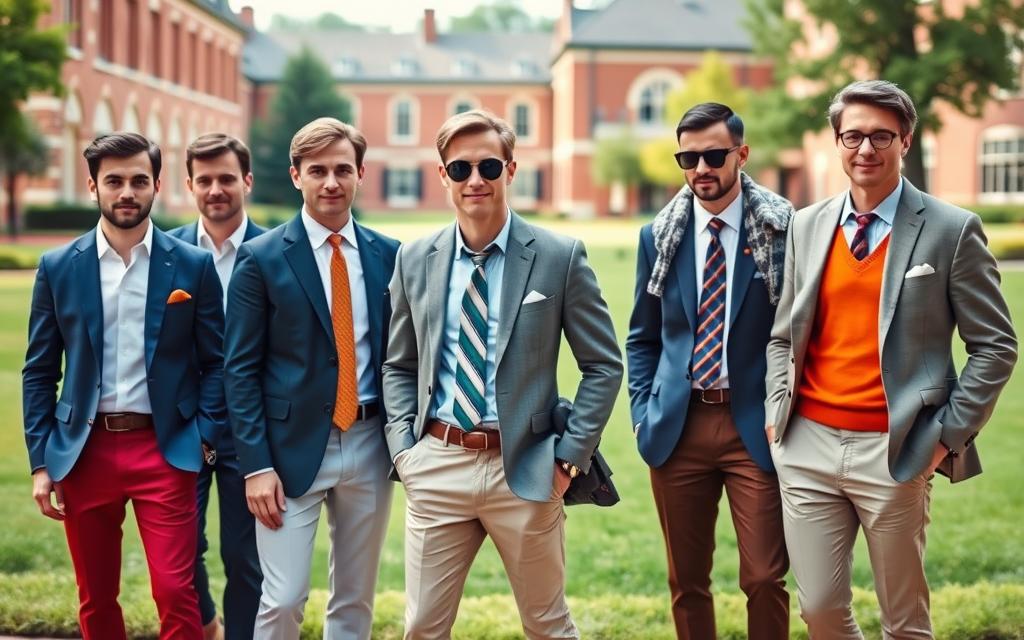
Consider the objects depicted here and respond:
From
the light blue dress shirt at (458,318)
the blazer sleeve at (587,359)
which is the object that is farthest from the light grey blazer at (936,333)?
the light blue dress shirt at (458,318)

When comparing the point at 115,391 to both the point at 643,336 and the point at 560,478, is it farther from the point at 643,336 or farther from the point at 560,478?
the point at 643,336

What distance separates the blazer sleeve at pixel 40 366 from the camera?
162 inches

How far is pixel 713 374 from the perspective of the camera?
4219mm

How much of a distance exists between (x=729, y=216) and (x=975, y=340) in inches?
38.7

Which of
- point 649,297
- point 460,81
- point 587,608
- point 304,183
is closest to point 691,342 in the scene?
point 649,297

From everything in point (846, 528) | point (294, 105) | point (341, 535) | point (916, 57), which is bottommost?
point (341, 535)

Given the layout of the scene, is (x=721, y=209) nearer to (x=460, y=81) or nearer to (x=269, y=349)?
(x=269, y=349)

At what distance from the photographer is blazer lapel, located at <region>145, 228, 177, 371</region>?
13.4 ft

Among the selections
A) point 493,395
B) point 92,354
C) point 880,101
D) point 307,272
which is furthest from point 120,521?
point 880,101

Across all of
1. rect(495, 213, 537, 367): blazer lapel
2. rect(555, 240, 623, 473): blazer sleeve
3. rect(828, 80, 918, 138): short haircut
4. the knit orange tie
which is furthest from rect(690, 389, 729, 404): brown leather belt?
the knit orange tie

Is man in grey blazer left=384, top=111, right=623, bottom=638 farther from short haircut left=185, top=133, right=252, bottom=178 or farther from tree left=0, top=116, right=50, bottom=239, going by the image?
tree left=0, top=116, right=50, bottom=239

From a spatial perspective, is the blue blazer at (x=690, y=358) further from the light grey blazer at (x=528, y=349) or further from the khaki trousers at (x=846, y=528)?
the light grey blazer at (x=528, y=349)

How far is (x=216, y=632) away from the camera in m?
5.04

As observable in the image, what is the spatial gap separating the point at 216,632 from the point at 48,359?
5.06 feet
